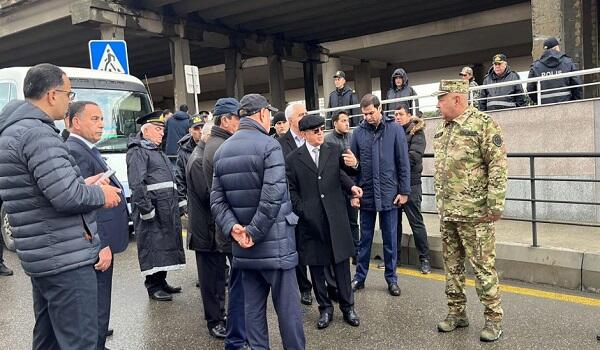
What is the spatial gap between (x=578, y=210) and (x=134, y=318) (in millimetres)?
5974

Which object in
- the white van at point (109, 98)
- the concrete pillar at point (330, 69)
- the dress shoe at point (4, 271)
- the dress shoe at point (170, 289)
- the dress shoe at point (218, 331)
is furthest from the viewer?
the concrete pillar at point (330, 69)

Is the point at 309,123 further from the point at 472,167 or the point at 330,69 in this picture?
the point at 330,69

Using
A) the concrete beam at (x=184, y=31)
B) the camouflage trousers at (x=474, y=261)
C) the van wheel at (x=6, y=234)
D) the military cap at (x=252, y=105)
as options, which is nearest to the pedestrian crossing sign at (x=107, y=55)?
the van wheel at (x=6, y=234)

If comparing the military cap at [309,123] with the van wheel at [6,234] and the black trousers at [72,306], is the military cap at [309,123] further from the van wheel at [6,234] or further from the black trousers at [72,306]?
the van wheel at [6,234]

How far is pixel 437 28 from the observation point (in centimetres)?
2273

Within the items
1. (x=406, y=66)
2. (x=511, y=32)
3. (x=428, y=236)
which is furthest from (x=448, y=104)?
(x=406, y=66)

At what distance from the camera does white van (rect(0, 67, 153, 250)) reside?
846 centimetres

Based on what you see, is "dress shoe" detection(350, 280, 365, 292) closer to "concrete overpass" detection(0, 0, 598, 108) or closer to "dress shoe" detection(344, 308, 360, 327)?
"dress shoe" detection(344, 308, 360, 327)

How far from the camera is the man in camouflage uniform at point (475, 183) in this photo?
3996 millimetres

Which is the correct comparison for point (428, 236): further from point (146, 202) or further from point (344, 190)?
point (146, 202)

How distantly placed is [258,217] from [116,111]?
6.46m

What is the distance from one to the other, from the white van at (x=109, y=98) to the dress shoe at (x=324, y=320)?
4576 mm

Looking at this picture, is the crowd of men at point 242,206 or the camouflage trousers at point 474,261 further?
Answer: the camouflage trousers at point 474,261

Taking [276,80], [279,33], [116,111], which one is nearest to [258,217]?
[116,111]
